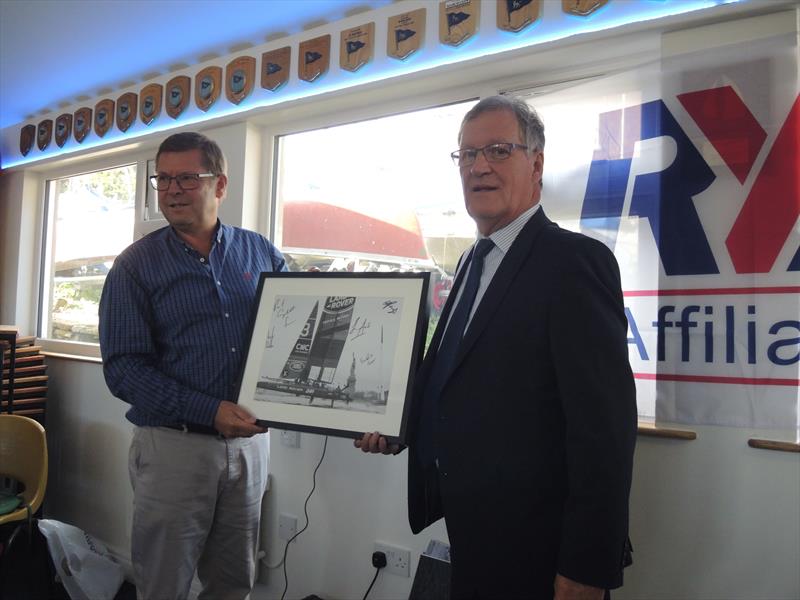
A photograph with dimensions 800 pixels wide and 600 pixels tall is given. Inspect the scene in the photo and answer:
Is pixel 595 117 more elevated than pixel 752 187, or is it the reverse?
pixel 595 117

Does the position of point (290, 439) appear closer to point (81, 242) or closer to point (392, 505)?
point (392, 505)

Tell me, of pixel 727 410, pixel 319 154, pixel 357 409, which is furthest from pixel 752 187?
pixel 319 154

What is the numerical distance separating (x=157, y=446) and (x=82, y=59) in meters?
2.12

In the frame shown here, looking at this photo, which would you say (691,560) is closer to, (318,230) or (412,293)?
(412,293)

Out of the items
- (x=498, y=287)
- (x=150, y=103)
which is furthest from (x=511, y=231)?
(x=150, y=103)

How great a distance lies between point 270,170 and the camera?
2.49m

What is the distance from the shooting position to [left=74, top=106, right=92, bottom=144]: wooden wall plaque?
304cm

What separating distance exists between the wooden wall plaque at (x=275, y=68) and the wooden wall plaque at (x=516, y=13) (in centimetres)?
95

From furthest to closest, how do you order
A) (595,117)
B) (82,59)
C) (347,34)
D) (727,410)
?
(82,59)
(347,34)
(595,117)
(727,410)

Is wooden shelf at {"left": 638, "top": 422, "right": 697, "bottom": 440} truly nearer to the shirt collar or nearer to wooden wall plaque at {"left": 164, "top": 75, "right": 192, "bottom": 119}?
the shirt collar

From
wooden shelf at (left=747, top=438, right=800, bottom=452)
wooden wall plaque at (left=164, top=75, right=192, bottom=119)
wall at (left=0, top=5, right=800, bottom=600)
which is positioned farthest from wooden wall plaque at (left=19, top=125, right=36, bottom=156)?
wooden shelf at (left=747, top=438, right=800, bottom=452)

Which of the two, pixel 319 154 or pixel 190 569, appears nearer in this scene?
pixel 190 569

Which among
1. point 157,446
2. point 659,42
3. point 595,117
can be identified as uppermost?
point 659,42

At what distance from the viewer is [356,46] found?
80.6 inches
